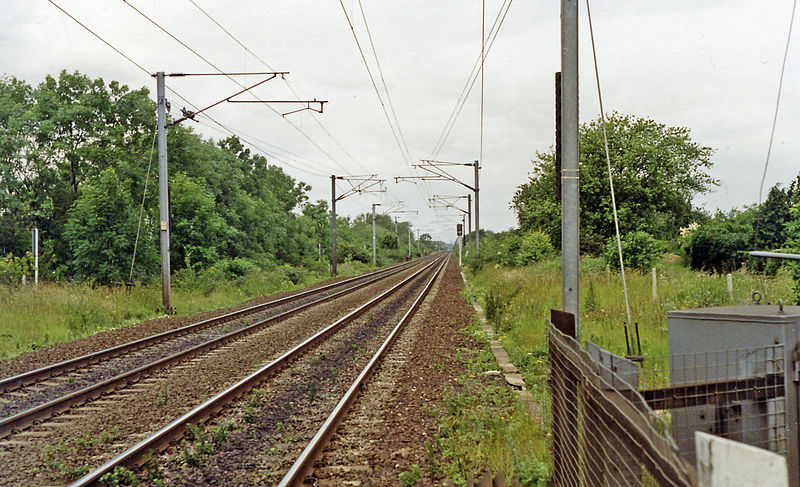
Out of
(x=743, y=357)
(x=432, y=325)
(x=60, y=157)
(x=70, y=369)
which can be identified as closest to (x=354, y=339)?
(x=432, y=325)

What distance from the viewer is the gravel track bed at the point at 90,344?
10180 millimetres

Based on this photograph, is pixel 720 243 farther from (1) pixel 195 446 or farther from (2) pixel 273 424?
(1) pixel 195 446

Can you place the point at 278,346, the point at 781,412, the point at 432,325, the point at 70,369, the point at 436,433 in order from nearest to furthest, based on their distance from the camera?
the point at 781,412
the point at 436,433
the point at 70,369
the point at 278,346
the point at 432,325

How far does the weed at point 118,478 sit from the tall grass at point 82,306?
8.23m

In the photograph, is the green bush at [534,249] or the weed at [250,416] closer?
the weed at [250,416]

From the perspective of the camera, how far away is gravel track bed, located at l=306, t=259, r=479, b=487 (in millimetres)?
5270

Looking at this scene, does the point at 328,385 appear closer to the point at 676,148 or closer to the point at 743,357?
the point at 743,357

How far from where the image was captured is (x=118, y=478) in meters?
4.98

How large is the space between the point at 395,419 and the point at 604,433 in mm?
4385

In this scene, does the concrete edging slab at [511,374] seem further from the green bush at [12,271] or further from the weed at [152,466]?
the green bush at [12,271]

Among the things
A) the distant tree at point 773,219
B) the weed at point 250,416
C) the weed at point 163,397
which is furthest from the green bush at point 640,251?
the weed at point 163,397

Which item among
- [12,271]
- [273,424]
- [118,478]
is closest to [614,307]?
[273,424]

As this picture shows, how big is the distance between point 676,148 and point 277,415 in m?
29.1

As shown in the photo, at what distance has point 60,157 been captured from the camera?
103ft
